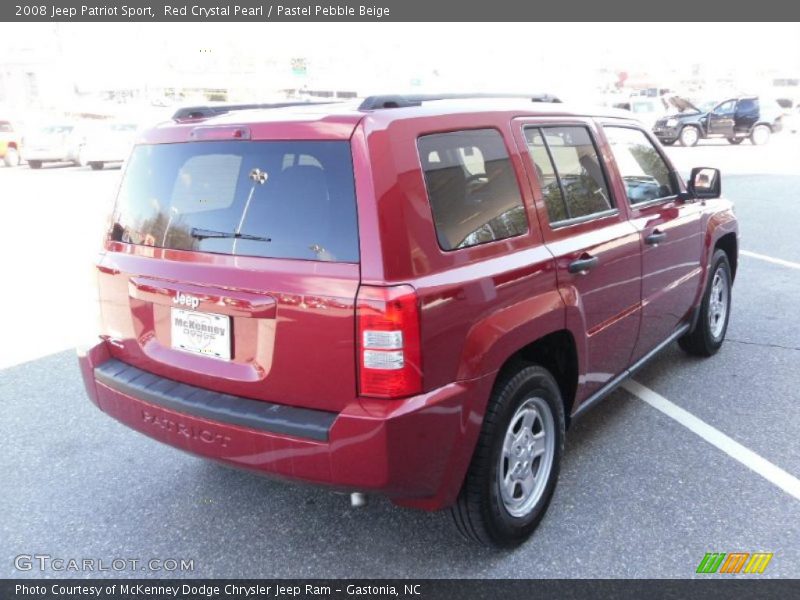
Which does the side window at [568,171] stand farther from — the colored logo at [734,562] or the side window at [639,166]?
the colored logo at [734,562]

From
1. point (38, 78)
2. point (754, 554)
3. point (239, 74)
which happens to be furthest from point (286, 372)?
point (38, 78)

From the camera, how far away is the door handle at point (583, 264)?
117 inches

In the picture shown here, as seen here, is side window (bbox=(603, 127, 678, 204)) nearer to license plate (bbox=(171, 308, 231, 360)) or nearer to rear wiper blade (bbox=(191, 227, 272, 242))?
rear wiper blade (bbox=(191, 227, 272, 242))

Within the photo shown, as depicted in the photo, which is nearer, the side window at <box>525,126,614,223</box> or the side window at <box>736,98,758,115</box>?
the side window at <box>525,126,614,223</box>

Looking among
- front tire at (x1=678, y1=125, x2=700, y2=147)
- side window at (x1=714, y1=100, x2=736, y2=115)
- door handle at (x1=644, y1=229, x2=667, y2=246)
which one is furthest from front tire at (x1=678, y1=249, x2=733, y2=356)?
side window at (x1=714, y1=100, x2=736, y2=115)

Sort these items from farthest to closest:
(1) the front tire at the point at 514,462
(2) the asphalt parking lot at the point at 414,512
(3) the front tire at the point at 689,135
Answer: (3) the front tire at the point at 689,135
(2) the asphalt parking lot at the point at 414,512
(1) the front tire at the point at 514,462

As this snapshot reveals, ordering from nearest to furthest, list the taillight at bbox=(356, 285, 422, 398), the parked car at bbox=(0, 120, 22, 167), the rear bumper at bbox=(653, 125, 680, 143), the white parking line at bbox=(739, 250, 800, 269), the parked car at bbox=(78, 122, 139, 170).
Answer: the taillight at bbox=(356, 285, 422, 398), the white parking line at bbox=(739, 250, 800, 269), the parked car at bbox=(78, 122, 139, 170), the parked car at bbox=(0, 120, 22, 167), the rear bumper at bbox=(653, 125, 680, 143)

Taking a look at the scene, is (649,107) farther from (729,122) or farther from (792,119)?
(792,119)

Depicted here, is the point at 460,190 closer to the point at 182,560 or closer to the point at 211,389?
the point at 211,389

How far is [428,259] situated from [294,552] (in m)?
1.43

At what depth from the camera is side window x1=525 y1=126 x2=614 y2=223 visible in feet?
9.90

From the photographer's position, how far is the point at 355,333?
2.25 metres

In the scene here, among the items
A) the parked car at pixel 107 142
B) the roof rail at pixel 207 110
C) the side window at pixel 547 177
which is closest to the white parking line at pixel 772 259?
the side window at pixel 547 177

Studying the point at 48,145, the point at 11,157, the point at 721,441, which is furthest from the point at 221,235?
the point at 11,157
